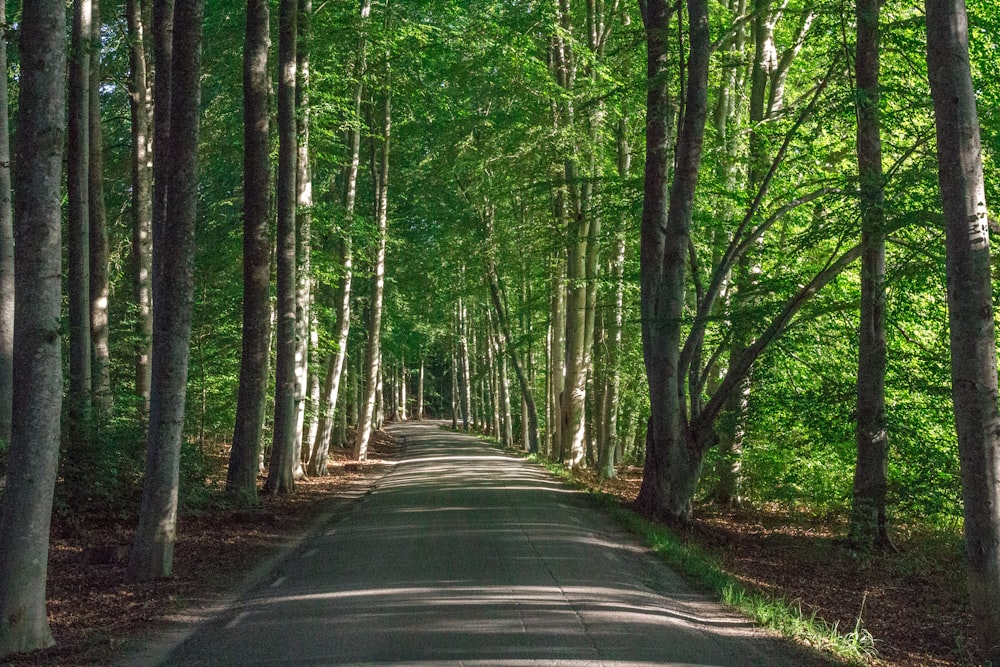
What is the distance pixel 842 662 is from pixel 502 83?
20.6 m

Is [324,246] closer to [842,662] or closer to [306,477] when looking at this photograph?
[306,477]

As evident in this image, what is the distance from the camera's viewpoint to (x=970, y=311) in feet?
25.3

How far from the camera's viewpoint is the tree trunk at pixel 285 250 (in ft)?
57.6

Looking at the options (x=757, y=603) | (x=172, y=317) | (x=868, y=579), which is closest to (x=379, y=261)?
(x=172, y=317)

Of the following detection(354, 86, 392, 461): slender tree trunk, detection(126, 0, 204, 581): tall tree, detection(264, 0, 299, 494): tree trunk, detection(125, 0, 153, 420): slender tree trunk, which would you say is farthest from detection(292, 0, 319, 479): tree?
detection(126, 0, 204, 581): tall tree

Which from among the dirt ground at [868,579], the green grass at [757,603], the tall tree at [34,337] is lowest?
the dirt ground at [868,579]

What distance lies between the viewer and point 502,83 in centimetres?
2506

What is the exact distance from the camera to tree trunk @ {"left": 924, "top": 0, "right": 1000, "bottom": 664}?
7.68 m

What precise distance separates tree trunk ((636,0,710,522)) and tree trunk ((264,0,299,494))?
682 cm

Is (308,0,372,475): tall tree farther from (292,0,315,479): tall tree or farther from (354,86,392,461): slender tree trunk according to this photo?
(354,86,392,461): slender tree trunk

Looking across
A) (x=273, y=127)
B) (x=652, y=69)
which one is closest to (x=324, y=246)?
(x=273, y=127)

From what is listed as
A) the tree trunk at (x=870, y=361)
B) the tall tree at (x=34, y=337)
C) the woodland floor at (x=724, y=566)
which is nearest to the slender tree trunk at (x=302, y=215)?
the woodland floor at (x=724, y=566)

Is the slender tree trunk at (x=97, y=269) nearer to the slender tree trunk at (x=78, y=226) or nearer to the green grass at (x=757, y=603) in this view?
the slender tree trunk at (x=78, y=226)

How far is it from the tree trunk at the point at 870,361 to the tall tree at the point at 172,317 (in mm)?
9132
